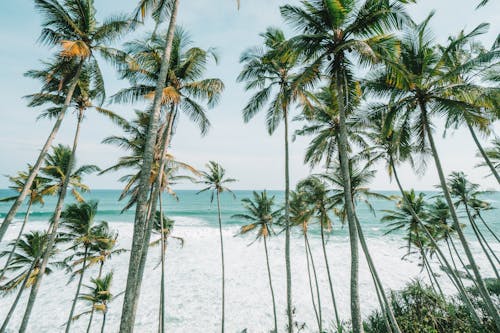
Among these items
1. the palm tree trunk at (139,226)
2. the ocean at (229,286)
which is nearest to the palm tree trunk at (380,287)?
the ocean at (229,286)

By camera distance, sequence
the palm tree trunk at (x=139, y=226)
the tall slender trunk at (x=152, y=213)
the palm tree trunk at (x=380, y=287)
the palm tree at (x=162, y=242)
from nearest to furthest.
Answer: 1. the palm tree trunk at (x=139, y=226)
2. the tall slender trunk at (x=152, y=213)
3. the palm tree trunk at (x=380, y=287)
4. the palm tree at (x=162, y=242)

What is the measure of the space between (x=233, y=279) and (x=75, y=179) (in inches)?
644

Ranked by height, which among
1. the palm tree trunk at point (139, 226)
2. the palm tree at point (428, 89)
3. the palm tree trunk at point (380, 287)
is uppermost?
the palm tree at point (428, 89)

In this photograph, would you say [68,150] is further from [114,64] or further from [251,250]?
[251,250]

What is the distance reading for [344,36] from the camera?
694 cm

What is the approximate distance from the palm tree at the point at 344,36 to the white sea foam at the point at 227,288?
14.6 m

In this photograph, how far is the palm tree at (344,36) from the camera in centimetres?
640

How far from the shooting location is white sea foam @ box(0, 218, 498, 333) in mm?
16156

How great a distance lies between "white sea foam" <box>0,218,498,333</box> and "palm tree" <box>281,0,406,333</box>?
14.6 metres

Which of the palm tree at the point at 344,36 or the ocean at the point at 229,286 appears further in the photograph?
the ocean at the point at 229,286

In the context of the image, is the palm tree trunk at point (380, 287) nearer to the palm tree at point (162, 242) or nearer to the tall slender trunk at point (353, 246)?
the tall slender trunk at point (353, 246)

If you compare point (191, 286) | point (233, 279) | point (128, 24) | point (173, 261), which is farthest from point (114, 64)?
point (173, 261)

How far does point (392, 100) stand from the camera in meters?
8.27

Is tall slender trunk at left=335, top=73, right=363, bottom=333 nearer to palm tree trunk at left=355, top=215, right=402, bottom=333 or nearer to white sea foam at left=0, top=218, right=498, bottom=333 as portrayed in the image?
palm tree trunk at left=355, top=215, right=402, bottom=333
